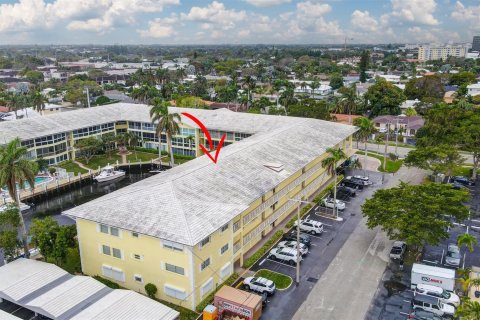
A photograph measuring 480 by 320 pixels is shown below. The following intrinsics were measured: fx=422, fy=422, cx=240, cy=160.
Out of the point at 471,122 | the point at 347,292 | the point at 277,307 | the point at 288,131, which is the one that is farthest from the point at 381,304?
the point at 471,122

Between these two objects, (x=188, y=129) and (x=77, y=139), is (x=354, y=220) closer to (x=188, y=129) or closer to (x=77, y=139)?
(x=188, y=129)

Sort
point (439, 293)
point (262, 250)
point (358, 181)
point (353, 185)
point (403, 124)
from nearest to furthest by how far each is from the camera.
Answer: point (439, 293)
point (262, 250)
point (353, 185)
point (358, 181)
point (403, 124)

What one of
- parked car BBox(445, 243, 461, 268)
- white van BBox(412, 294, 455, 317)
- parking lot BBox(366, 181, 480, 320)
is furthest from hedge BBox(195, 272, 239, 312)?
parked car BBox(445, 243, 461, 268)

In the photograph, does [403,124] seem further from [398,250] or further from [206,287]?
[206,287]

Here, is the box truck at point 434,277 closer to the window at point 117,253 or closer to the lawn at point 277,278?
the lawn at point 277,278

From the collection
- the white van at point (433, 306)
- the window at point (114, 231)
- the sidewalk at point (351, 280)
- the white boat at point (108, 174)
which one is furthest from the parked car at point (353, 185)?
the window at point (114, 231)

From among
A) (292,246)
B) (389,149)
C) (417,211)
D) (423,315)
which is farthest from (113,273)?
(389,149)
